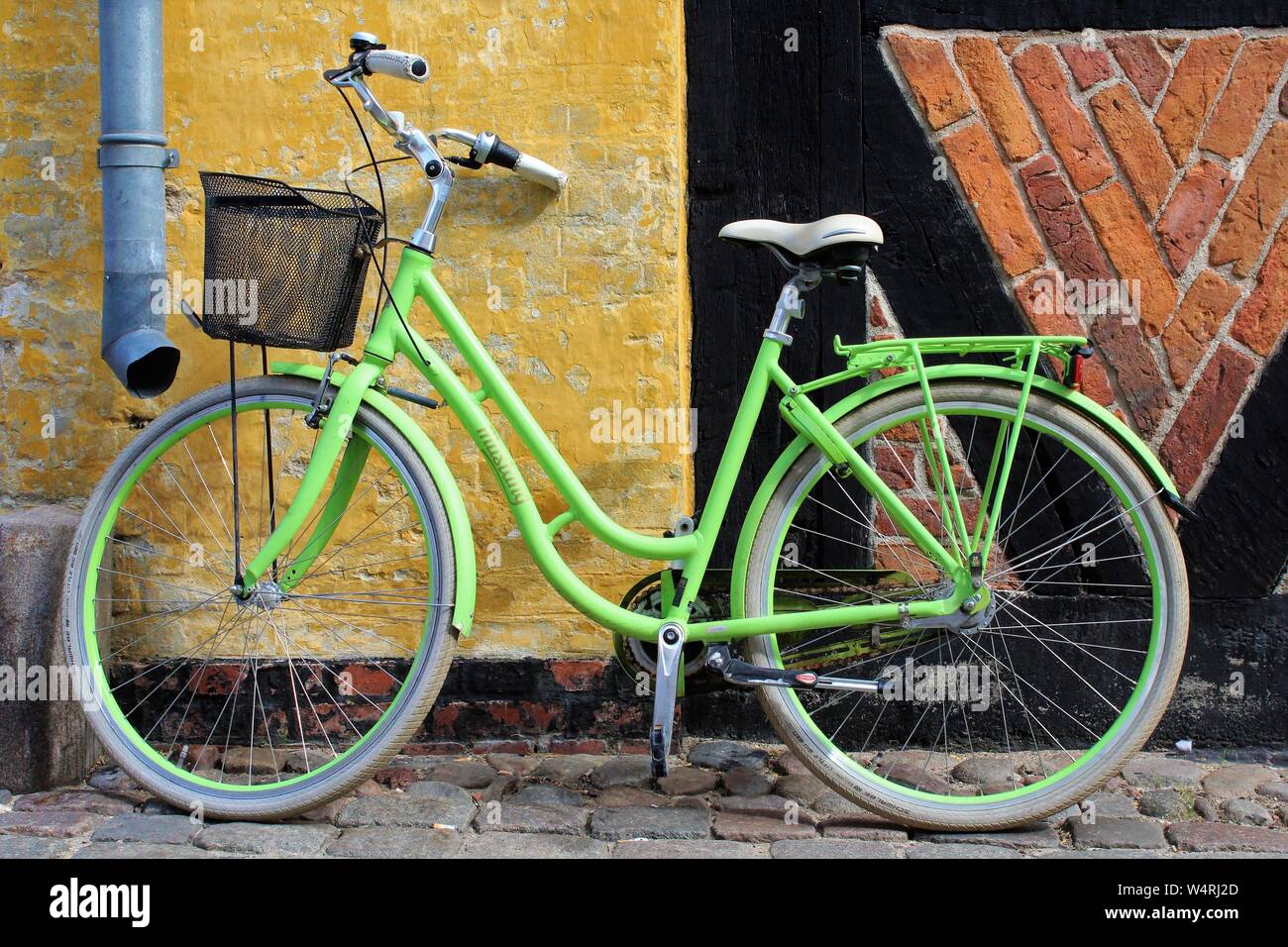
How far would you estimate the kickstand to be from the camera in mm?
3164

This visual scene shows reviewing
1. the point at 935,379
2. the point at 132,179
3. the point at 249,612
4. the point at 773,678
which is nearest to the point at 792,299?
the point at 935,379

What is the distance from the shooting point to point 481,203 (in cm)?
374

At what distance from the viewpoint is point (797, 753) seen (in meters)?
3.21

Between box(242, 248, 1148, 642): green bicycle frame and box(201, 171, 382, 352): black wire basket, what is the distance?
0.16 m

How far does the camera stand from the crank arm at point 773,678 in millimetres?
3143

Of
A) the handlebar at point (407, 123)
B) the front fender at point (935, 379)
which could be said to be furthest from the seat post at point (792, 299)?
the handlebar at point (407, 123)

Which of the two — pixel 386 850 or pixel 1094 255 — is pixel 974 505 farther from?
pixel 386 850

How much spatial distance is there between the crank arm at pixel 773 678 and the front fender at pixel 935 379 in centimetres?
13

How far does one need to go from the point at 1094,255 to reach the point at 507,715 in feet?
7.25

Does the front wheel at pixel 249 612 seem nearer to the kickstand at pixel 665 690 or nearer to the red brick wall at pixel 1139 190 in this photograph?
the kickstand at pixel 665 690

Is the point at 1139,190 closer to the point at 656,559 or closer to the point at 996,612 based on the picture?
the point at 996,612

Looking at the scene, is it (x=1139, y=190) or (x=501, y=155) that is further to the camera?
(x=1139, y=190)

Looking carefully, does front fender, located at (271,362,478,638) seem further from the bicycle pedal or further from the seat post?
the seat post

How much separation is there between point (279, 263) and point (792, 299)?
126 centimetres
